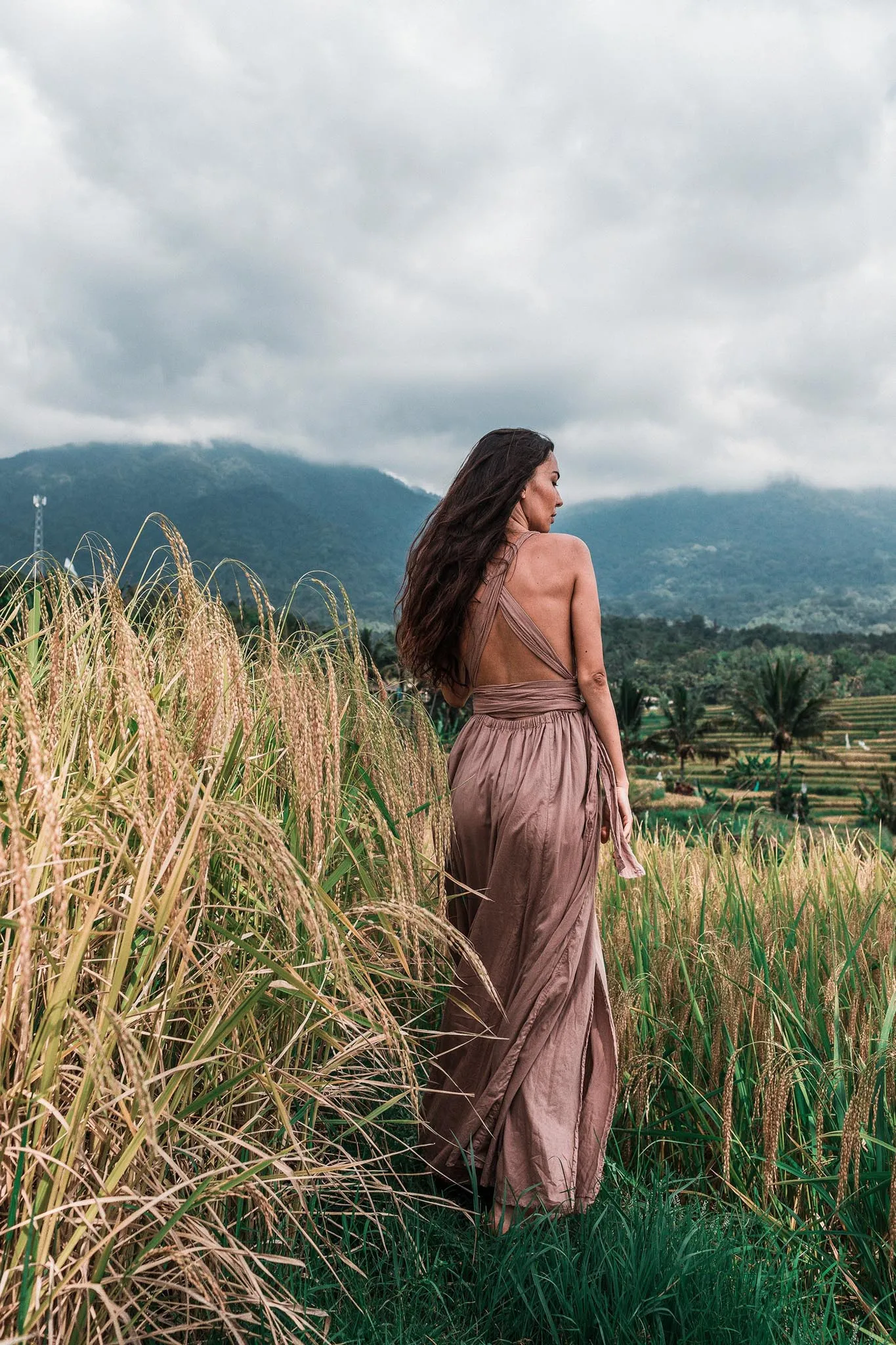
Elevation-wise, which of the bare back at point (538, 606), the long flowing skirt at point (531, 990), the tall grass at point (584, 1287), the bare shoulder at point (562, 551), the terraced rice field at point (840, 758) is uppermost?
the bare shoulder at point (562, 551)

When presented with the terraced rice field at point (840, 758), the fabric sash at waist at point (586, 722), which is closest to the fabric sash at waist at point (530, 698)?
the fabric sash at waist at point (586, 722)

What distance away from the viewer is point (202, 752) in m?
1.63

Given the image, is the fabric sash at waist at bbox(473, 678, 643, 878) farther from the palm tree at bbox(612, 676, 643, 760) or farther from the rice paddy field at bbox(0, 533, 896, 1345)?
the palm tree at bbox(612, 676, 643, 760)

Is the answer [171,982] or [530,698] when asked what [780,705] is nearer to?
[530,698]

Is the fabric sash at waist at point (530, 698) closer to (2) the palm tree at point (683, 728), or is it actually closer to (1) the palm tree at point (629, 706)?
(1) the palm tree at point (629, 706)

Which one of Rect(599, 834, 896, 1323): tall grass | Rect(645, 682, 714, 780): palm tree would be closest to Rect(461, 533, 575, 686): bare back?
Rect(599, 834, 896, 1323): tall grass

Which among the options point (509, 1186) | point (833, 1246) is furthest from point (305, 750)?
point (833, 1246)

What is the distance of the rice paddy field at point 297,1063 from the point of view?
49.0 inches

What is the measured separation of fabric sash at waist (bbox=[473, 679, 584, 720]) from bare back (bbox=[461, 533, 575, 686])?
20 millimetres

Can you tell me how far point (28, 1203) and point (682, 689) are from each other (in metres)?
44.7

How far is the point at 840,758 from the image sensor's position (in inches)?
2180

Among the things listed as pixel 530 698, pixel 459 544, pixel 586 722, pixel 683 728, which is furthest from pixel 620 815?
pixel 683 728

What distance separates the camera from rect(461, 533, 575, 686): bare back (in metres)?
2.36

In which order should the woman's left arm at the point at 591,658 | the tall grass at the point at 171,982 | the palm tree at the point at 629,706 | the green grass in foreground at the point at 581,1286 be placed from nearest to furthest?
1. the tall grass at the point at 171,982
2. the green grass in foreground at the point at 581,1286
3. the woman's left arm at the point at 591,658
4. the palm tree at the point at 629,706
